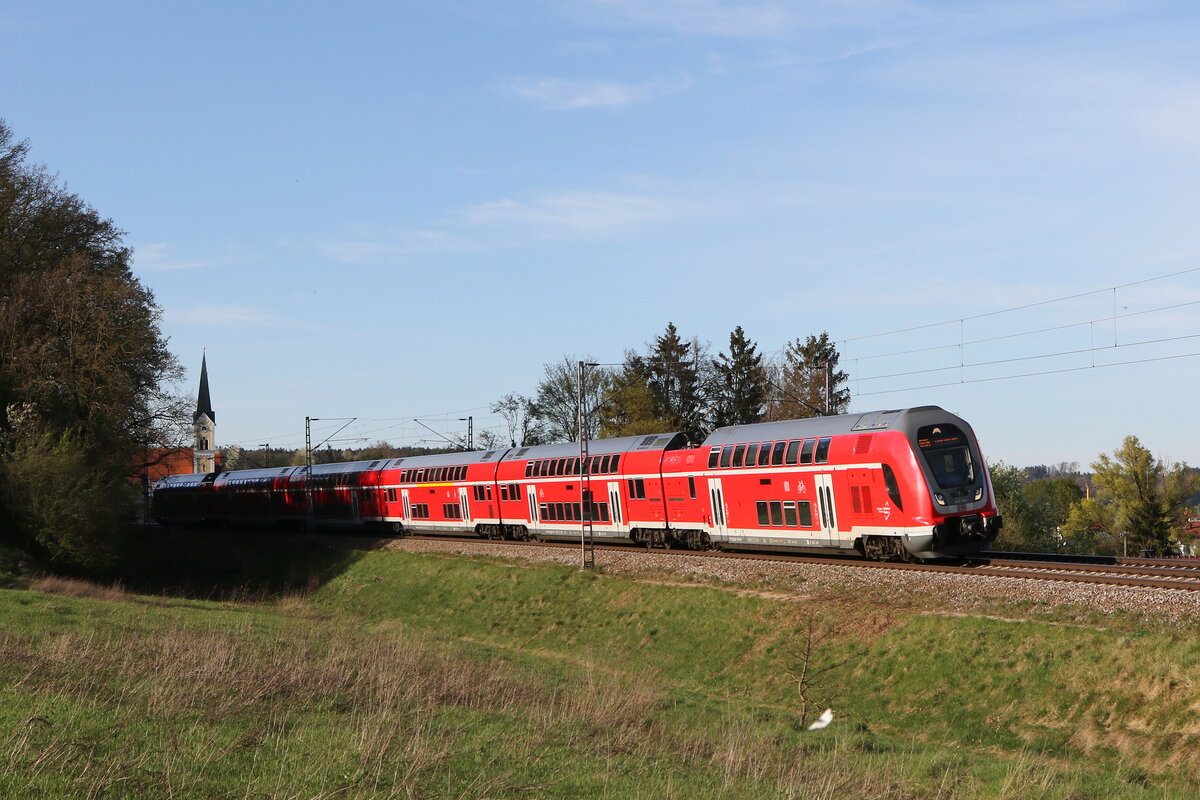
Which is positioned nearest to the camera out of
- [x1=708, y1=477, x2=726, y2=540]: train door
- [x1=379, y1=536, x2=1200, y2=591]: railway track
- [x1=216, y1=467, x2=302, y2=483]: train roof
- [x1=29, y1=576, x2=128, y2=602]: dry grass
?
[x1=379, y1=536, x2=1200, y2=591]: railway track

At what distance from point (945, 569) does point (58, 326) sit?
3996 cm

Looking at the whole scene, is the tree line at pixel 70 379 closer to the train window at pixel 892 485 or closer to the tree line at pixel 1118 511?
the train window at pixel 892 485

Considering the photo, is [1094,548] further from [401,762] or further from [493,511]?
[401,762]

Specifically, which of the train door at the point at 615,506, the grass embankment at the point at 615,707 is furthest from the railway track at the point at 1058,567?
the train door at the point at 615,506

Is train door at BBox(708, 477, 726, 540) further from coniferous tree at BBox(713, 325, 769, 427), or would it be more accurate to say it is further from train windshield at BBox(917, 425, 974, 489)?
coniferous tree at BBox(713, 325, 769, 427)

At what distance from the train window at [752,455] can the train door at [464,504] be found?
70.2 feet

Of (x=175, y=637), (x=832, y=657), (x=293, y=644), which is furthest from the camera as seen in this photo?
(x=832, y=657)

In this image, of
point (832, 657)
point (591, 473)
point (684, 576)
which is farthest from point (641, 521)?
point (832, 657)

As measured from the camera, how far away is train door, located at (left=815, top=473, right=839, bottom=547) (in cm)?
3178

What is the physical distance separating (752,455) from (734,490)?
1.61m

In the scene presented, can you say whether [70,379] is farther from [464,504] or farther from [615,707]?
[615,707]

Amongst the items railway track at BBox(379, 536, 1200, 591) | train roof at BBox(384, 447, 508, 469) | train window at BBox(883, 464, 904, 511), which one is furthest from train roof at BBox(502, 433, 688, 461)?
train window at BBox(883, 464, 904, 511)

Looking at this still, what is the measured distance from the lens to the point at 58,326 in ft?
160

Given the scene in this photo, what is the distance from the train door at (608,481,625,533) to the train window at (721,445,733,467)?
6.73 meters
